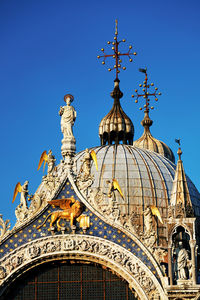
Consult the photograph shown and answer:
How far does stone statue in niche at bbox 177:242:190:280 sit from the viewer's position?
32656 mm

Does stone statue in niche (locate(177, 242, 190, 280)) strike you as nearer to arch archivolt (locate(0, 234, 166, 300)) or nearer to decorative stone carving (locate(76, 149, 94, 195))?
arch archivolt (locate(0, 234, 166, 300))

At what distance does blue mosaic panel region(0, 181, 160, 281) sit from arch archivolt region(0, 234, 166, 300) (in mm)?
152

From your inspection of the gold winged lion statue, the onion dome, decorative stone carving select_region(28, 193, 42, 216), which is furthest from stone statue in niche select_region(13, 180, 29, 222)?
Answer: the onion dome

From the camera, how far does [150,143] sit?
2167 inches

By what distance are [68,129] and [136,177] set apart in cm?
1173

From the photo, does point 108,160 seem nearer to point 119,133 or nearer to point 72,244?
point 119,133

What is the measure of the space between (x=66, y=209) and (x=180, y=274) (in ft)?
13.5

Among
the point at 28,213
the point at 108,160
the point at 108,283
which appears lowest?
the point at 108,283

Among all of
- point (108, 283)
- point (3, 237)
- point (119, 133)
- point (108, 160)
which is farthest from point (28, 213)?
point (119, 133)

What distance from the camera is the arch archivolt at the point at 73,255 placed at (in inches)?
1298

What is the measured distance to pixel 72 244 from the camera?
33.4m

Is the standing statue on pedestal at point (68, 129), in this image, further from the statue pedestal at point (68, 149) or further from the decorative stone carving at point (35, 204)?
the decorative stone carving at point (35, 204)

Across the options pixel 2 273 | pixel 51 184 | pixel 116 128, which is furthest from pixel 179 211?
pixel 116 128

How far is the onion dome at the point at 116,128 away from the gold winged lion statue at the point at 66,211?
53.5ft
